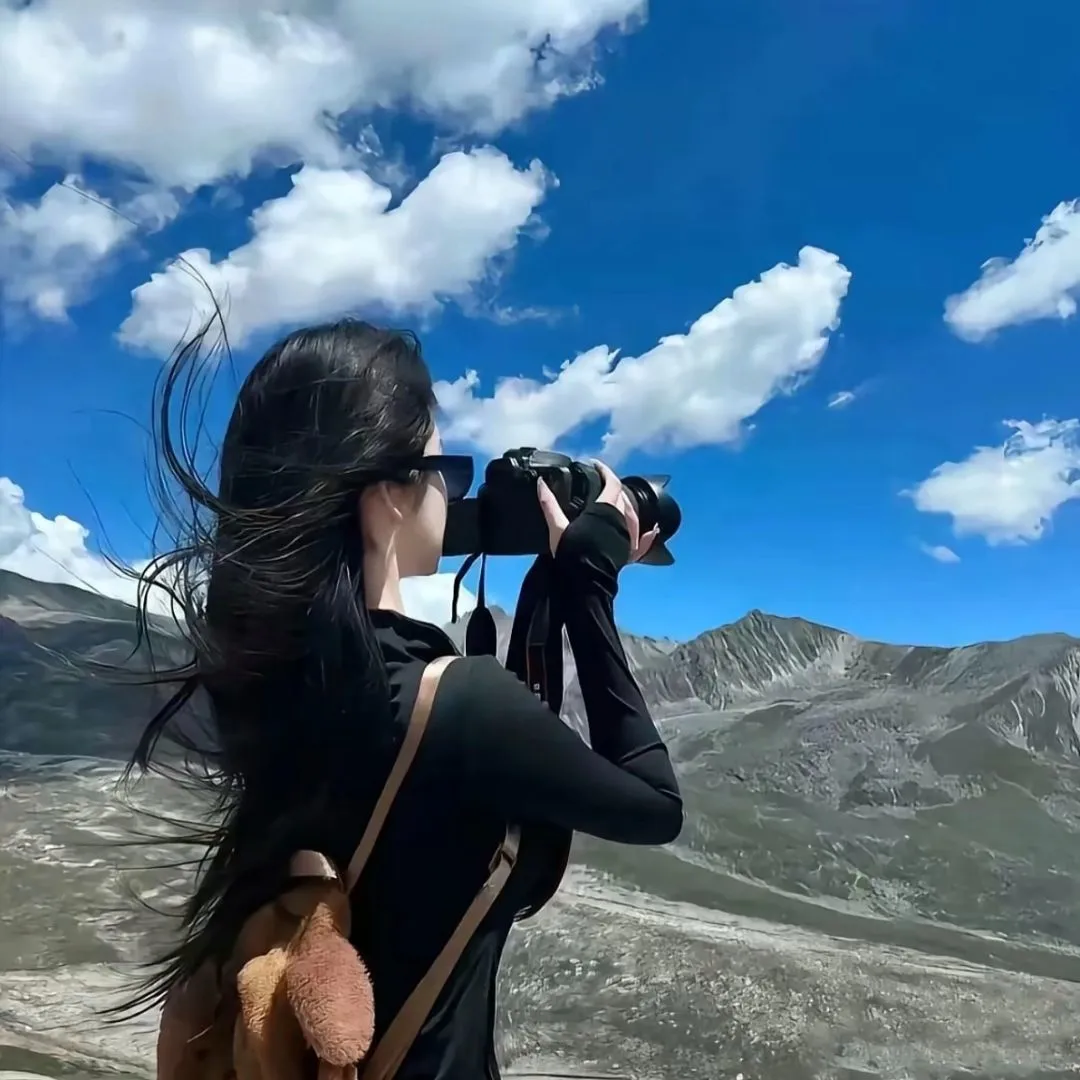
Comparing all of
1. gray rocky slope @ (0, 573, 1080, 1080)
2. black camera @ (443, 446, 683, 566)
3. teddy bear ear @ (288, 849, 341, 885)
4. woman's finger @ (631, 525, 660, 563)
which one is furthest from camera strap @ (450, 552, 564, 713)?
gray rocky slope @ (0, 573, 1080, 1080)

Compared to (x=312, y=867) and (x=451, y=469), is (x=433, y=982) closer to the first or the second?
(x=312, y=867)

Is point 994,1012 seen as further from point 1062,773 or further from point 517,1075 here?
point 1062,773

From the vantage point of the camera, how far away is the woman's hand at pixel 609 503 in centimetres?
152

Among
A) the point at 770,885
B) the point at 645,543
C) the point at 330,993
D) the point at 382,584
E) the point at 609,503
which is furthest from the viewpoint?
the point at 770,885

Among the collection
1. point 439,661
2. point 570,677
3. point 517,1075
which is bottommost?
point 517,1075

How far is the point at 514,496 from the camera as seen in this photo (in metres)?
1.60

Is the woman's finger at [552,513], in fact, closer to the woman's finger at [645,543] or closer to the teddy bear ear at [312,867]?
the woman's finger at [645,543]

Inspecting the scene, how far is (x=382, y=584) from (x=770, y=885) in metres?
8.24

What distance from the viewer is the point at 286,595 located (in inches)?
52.8

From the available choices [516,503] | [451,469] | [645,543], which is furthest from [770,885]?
[451,469]

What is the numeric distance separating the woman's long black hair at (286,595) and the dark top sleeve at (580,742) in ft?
0.39

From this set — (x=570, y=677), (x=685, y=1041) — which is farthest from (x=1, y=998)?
(x=570, y=677)

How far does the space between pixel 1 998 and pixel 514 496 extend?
4.93 meters

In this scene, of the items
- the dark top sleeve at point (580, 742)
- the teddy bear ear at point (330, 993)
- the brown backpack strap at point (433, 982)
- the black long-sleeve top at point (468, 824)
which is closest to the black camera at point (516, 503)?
the dark top sleeve at point (580, 742)
